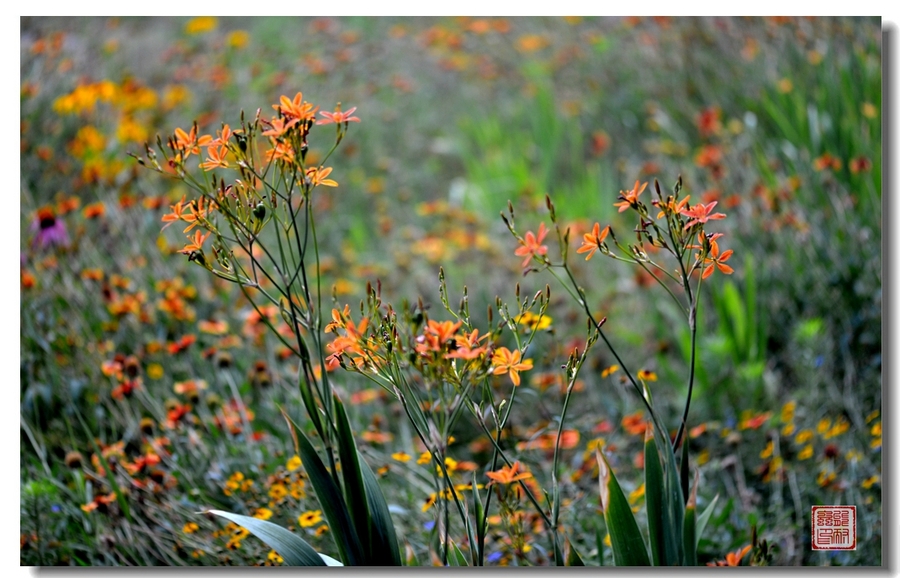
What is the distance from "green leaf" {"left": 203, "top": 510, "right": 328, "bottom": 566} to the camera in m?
1.08

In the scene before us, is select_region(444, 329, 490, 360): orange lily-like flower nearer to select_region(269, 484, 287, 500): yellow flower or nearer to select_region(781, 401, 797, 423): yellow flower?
select_region(269, 484, 287, 500): yellow flower

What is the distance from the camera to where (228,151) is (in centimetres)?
103

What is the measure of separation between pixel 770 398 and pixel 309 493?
108 centimetres

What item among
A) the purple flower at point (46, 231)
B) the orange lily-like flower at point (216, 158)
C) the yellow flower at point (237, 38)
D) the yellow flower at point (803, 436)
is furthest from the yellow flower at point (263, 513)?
the yellow flower at point (237, 38)

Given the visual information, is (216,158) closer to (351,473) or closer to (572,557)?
(351,473)

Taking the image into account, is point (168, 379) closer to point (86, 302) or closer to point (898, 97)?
point (86, 302)

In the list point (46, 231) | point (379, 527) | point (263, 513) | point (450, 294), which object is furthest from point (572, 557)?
point (46, 231)

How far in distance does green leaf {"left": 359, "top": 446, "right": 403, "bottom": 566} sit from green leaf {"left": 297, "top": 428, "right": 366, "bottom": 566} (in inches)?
0.9

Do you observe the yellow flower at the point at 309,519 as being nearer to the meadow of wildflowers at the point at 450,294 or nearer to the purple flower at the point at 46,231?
the meadow of wildflowers at the point at 450,294

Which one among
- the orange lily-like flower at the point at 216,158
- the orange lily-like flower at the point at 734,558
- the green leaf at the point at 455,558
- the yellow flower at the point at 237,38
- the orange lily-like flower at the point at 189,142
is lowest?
the orange lily-like flower at the point at 734,558

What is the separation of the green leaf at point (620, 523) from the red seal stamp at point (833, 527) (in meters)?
0.58

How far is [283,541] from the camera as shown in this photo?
1092mm

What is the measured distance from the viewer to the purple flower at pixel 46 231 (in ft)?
6.29
